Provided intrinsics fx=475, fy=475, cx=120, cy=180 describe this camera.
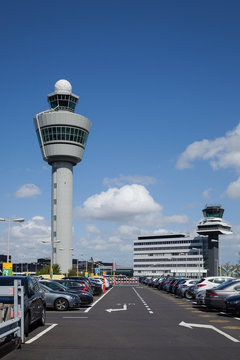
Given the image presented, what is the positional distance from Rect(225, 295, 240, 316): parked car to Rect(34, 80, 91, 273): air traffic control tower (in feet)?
264

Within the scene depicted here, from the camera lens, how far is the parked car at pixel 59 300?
21.2 meters

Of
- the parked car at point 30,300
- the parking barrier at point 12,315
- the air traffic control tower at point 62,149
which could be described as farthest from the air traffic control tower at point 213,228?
the parking barrier at point 12,315

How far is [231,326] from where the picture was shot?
627 inches

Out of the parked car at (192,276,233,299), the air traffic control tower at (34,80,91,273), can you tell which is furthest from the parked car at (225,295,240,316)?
the air traffic control tower at (34,80,91,273)

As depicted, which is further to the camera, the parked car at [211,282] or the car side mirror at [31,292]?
the parked car at [211,282]

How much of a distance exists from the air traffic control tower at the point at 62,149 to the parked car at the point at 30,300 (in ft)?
274

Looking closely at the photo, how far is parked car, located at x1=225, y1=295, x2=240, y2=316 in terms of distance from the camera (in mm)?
19297

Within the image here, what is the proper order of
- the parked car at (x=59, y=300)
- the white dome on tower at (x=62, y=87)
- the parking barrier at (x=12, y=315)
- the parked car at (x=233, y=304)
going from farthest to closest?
the white dome on tower at (x=62, y=87) → the parked car at (x=59, y=300) → the parked car at (x=233, y=304) → the parking barrier at (x=12, y=315)

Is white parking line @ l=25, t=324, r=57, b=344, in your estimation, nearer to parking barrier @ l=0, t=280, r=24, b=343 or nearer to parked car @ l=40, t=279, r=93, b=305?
parking barrier @ l=0, t=280, r=24, b=343

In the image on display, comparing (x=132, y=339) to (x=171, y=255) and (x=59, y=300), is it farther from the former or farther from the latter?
(x=171, y=255)

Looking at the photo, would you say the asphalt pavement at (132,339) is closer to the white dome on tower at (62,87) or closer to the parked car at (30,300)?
the parked car at (30,300)

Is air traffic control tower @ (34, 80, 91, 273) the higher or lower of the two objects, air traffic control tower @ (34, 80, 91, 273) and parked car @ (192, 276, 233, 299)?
the higher

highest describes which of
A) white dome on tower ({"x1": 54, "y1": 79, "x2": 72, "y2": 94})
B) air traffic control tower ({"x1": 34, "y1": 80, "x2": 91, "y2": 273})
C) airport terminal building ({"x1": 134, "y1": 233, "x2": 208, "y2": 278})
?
white dome on tower ({"x1": 54, "y1": 79, "x2": 72, "y2": 94})

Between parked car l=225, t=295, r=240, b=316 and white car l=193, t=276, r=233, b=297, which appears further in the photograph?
white car l=193, t=276, r=233, b=297
